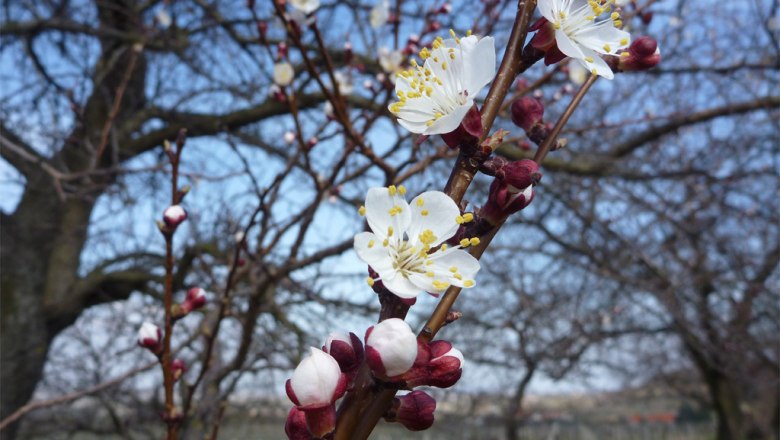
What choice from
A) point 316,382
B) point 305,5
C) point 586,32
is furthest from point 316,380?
point 305,5

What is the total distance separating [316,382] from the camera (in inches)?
18.3

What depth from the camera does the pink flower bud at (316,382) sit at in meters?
0.46

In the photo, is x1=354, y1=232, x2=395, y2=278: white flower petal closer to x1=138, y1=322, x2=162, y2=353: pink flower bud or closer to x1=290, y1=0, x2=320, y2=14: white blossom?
x1=138, y1=322, x2=162, y2=353: pink flower bud

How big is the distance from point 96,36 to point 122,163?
86 centimetres

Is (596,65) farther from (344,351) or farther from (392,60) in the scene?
(392,60)

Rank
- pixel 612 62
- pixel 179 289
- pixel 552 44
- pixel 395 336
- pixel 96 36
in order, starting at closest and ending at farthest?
pixel 395 336 → pixel 552 44 → pixel 612 62 → pixel 179 289 → pixel 96 36

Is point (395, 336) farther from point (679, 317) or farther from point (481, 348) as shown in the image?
point (481, 348)

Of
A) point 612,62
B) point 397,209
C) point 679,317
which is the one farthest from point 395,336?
point 679,317

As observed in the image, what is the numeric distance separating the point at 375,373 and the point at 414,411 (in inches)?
3.2

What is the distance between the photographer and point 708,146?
489 cm

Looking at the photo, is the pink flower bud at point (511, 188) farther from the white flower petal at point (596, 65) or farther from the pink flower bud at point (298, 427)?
the pink flower bud at point (298, 427)

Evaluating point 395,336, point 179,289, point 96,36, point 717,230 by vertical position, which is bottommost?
point 717,230

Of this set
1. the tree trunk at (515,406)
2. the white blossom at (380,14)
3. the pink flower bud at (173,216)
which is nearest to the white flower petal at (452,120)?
the pink flower bud at (173,216)

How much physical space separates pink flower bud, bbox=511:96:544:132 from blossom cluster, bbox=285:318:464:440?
28 cm
